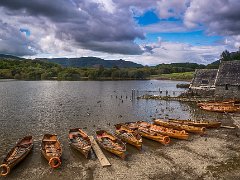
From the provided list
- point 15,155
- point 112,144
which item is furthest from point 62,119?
point 15,155

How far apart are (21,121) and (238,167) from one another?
31.8 meters

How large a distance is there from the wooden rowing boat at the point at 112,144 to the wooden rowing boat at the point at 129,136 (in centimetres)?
133

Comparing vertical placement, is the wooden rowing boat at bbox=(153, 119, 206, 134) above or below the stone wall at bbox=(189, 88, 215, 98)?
below

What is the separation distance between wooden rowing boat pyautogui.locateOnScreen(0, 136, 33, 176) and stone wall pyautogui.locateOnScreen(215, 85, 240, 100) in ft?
142

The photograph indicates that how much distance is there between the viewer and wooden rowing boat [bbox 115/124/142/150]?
2716cm

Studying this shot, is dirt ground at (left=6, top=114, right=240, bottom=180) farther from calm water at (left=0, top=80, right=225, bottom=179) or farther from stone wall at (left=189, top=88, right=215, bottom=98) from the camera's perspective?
stone wall at (left=189, top=88, right=215, bottom=98)

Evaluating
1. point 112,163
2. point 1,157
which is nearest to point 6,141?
point 1,157

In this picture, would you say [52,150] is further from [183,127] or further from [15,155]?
[183,127]

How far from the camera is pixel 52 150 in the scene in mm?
25312

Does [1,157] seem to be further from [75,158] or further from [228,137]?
[228,137]

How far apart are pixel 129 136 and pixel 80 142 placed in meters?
5.64

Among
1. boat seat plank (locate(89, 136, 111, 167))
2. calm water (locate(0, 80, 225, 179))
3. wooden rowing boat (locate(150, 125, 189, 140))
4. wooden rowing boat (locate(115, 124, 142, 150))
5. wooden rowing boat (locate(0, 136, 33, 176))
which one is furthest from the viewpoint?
wooden rowing boat (locate(150, 125, 189, 140))

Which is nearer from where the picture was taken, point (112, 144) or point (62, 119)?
point (112, 144)

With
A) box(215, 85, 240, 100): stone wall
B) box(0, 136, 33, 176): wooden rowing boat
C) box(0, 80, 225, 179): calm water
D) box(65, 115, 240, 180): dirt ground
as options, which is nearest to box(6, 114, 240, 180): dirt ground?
box(65, 115, 240, 180): dirt ground
